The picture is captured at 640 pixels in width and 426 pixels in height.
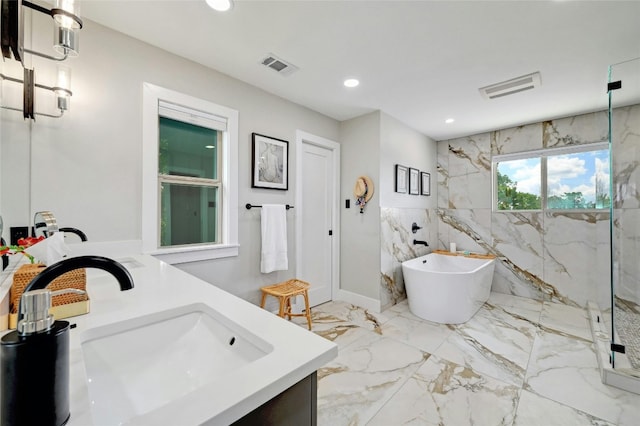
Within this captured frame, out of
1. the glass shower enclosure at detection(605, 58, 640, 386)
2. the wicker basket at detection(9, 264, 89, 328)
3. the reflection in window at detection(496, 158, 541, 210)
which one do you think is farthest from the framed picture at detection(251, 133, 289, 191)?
the reflection in window at detection(496, 158, 541, 210)

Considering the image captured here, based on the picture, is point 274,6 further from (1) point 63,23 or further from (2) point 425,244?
(2) point 425,244

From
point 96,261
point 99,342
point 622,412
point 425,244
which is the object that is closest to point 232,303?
point 99,342

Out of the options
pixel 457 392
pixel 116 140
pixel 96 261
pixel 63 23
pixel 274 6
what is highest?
pixel 274 6

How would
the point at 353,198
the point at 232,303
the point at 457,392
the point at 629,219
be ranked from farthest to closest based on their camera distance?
the point at 353,198 < the point at 629,219 < the point at 457,392 < the point at 232,303

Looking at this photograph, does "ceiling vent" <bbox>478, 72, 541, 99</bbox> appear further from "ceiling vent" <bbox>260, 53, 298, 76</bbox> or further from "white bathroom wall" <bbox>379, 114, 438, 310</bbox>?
"ceiling vent" <bbox>260, 53, 298, 76</bbox>

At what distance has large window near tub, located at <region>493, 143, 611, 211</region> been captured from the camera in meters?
3.32

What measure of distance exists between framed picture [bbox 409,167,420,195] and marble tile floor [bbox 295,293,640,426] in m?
1.71

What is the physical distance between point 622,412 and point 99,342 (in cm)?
276

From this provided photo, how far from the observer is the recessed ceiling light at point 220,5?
5.16 feet

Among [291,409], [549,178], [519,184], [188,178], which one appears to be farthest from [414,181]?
[291,409]

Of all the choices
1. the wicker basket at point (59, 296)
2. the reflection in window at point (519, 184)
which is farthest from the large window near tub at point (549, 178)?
the wicker basket at point (59, 296)

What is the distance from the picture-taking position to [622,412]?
5.26 feet

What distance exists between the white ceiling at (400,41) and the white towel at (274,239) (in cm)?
125

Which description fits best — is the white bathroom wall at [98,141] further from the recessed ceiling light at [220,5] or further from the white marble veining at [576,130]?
the white marble veining at [576,130]
